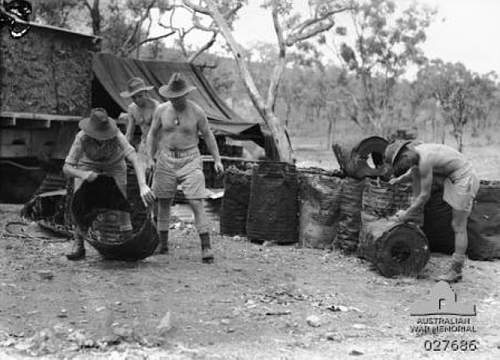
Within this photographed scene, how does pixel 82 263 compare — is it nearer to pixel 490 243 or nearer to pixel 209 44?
pixel 490 243

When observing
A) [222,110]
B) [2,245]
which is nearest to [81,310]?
[2,245]

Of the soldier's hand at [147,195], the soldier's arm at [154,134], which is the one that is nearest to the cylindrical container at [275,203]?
the soldier's arm at [154,134]

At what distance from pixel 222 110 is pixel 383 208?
957 centimetres

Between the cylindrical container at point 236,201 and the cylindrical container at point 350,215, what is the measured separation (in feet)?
4.82

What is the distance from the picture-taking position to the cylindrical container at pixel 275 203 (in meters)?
8.43

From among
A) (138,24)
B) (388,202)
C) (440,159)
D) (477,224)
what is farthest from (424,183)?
(138,24)

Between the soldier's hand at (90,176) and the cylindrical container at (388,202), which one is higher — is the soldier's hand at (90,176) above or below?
above

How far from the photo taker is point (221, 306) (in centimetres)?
546

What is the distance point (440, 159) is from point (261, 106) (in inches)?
405

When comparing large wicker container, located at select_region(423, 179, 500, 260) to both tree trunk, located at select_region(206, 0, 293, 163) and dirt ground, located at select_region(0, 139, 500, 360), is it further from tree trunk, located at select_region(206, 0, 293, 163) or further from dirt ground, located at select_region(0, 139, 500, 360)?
tree trunk, located at select_region(206, 0, 293, 163)

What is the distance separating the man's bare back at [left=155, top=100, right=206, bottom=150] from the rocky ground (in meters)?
1.18

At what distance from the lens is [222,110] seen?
648 inches

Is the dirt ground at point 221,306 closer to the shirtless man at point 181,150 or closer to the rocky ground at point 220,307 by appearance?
the rocky ground at point 220,307

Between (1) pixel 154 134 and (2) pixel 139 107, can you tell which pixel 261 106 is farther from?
(1) pixel 154 134
